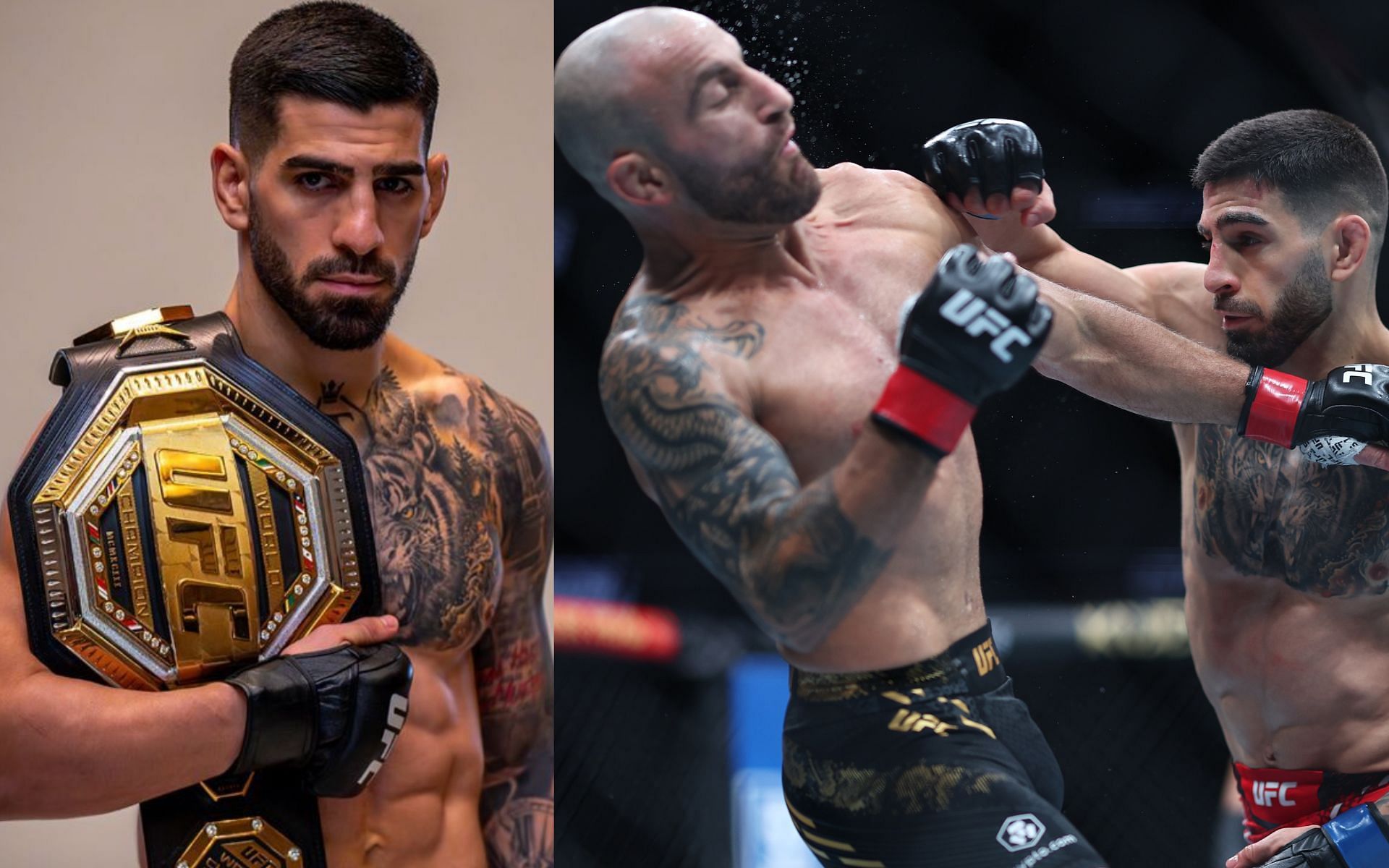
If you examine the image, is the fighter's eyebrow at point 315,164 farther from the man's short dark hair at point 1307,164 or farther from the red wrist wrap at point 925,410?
the man's short dark hair at point 1307,164

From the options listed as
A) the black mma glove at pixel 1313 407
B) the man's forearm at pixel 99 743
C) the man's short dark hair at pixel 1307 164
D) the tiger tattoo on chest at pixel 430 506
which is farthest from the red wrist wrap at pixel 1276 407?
the man's forearm at pixel 99 743

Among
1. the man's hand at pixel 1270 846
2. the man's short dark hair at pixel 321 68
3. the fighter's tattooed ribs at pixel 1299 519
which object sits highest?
the man's short dark hair at pixel 321 68

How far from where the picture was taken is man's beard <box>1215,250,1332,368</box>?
233 cm

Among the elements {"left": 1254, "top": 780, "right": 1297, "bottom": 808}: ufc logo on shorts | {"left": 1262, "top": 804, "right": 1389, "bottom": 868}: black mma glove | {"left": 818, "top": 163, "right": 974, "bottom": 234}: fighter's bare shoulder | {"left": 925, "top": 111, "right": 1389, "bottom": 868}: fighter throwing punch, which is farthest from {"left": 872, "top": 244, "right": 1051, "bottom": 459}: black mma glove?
{"left": 1254, "top": 780, "right": 1297, "bottom": 808}: ufc logo on shorts

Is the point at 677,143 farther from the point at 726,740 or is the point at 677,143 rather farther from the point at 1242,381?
the point at 726,740

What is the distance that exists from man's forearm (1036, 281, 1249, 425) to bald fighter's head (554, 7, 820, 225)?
474mm

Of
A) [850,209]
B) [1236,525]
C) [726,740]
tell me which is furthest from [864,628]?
[726,740]

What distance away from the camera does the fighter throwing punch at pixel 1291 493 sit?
7.64 ft

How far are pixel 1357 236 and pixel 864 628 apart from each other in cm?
126

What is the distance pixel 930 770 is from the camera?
1.54 m

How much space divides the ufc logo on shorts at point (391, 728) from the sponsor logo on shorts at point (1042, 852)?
2.28ft

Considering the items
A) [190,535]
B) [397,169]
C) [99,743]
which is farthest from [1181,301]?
[99,743]

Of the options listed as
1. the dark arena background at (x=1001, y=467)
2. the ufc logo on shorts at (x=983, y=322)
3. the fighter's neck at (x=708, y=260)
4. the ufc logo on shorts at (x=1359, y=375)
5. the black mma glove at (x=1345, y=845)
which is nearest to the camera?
the ufc logo on shorts at (x=983, y=322)

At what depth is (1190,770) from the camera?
9.82ft
